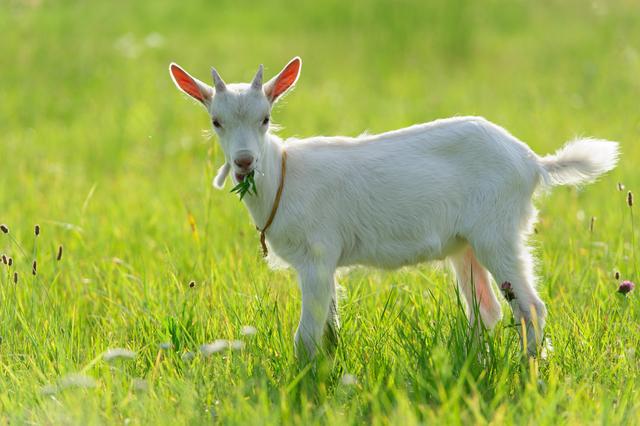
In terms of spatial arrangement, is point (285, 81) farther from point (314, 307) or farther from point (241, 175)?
point (314, 307)

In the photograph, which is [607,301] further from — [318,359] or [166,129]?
[166,129]

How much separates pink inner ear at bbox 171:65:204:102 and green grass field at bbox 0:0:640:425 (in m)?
0.85

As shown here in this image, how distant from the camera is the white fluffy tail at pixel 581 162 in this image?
194 inches

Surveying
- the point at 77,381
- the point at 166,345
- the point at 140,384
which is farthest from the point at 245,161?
the point at 77,381

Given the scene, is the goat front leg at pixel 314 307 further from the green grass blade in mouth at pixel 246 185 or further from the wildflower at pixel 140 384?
the wildflower at pixel 140 384

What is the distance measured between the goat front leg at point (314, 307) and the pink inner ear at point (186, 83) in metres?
0.98

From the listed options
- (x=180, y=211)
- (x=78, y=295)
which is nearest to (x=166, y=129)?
(x=180, y=211)

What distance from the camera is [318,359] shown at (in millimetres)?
4273

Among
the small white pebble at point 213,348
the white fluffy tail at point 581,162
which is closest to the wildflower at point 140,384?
the small white pebble at point 213,348

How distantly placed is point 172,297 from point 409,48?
9292mm

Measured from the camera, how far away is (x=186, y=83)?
473 cm

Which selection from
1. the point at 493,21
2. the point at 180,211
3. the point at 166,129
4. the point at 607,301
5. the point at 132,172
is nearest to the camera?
the point at 607,301

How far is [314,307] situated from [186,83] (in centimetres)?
126

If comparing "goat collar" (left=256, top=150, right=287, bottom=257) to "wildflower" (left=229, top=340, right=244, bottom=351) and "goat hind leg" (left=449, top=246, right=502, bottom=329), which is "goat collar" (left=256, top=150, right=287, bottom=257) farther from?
"goat hind leg" (left=449, top=246, right=502, bottom=329)
